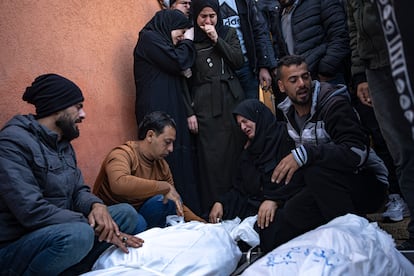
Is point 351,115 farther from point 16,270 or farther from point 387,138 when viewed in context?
point 16,270

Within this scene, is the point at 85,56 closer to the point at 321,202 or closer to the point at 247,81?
the point at 247,81

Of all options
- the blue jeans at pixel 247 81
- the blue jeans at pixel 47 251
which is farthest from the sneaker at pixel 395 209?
the blue jeans at pixel 47 251

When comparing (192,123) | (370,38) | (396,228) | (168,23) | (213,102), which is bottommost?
(396,228)

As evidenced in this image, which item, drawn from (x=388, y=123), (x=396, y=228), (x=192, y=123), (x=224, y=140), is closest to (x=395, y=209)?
(x=396, y=228)

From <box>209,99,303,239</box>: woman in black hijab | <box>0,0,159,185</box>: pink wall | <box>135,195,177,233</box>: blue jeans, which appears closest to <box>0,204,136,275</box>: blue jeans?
<box>135,195,177,233</box>: blue jeans

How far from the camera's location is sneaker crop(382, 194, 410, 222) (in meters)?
3.60

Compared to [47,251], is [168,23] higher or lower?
higher

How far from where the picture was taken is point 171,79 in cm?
384

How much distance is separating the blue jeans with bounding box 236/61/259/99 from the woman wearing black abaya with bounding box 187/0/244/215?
0.49 ft

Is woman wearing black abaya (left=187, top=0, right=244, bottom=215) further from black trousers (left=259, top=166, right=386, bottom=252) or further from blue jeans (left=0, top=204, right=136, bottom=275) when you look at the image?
blue jeans (left=0, top=204, right=136, bottom=275)

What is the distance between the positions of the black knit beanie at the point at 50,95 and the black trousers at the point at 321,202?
1417 mm

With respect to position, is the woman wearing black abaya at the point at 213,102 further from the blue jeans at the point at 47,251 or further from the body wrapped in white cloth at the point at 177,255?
the blue jeans at the point at 47,251

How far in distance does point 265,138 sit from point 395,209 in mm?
1064

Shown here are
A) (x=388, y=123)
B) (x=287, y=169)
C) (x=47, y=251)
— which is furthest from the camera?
(x=287, y=169)
